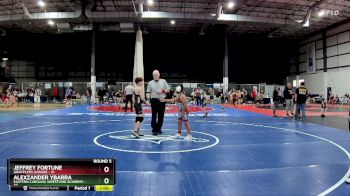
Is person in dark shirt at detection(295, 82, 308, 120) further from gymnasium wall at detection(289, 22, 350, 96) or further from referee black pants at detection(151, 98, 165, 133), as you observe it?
gymnasium wall at detection(289, 22, 350, 96)

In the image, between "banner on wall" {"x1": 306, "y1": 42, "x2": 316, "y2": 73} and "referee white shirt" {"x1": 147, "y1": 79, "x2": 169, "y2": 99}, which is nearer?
"referee white shirt" {"x1": 147, "y1": 79, "x2": 169, "y2": 99}

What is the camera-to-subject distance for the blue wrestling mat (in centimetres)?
404

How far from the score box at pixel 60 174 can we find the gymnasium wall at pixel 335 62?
36373 millimetres

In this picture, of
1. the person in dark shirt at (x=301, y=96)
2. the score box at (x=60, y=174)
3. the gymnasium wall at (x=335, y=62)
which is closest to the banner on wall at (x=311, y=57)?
the gymnasium wall at (x=335, y=62)

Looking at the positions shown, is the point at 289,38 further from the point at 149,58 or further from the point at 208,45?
the point at 149,58

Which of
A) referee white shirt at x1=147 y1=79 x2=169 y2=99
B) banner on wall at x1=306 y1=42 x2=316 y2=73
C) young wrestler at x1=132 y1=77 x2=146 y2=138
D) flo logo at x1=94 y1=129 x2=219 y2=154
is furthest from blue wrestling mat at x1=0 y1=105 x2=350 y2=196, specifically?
banner on wall at x1=306 y1=42 x2=316 y2=73

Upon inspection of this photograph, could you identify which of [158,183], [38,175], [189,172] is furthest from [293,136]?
[38,175]

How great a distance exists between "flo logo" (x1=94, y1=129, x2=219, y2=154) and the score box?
3696mm

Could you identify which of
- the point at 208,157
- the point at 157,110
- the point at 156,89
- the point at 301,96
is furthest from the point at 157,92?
the point at 301,96

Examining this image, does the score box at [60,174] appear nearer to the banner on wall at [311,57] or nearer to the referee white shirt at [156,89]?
the referee white shirt at [156,89]

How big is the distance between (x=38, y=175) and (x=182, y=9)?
28.0m

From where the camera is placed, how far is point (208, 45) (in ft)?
146

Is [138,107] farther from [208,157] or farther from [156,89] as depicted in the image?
[208,157]

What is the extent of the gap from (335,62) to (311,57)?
4678 mm
